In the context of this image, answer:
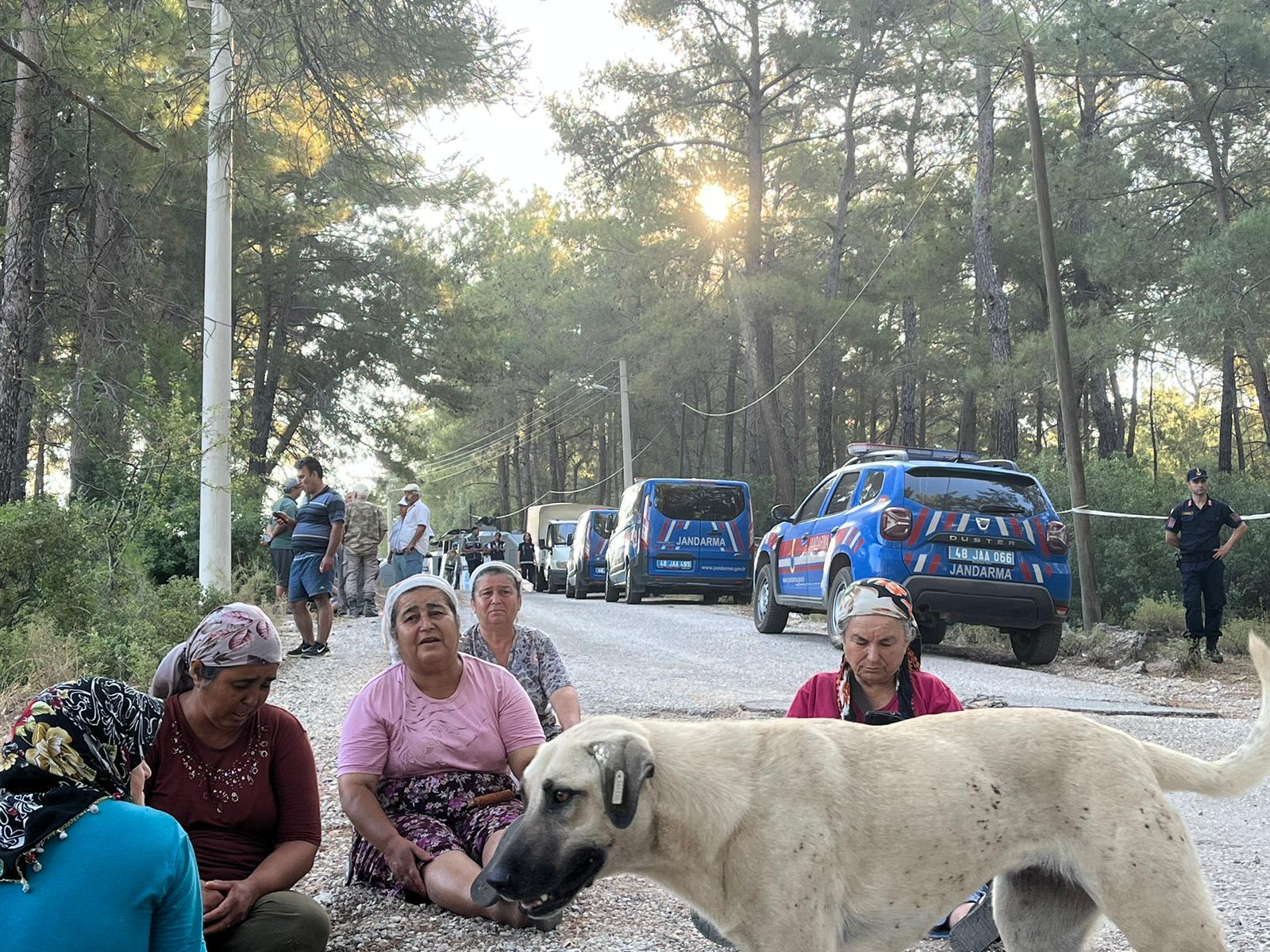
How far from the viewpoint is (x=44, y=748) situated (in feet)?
7.44

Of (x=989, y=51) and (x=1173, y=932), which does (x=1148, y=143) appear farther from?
(x=1173, y=932)

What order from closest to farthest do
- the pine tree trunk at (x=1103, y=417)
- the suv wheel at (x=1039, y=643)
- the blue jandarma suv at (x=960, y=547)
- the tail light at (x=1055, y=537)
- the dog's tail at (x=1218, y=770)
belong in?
the dog's tail at (x=1218, y=770)
the blue jandarma suv at (x=960, y=547)
the tail light at (x=1055, y=537)
the suv wheel at (x=1039, y=643)
the pine tree trunk at (x=1103, y=417)

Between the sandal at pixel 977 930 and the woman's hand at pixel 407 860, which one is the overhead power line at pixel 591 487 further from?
the sandal at pixel 977 930

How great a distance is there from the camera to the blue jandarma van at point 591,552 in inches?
1013

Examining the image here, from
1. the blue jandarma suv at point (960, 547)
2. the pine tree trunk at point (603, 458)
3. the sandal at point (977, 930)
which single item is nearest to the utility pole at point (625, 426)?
the pine tree trunk at point (603, 458)

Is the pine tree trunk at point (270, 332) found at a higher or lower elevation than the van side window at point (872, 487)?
higher

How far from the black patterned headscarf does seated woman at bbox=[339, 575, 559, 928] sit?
196 cm

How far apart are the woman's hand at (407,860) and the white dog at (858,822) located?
1.17 meters

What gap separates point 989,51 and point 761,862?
66.4ft

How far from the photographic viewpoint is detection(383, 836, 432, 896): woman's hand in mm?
4266

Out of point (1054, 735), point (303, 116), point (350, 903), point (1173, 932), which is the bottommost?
point (350, 903)

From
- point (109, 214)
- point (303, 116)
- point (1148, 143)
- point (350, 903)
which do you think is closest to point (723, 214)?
point (1148, 143)

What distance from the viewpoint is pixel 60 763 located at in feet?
7.47

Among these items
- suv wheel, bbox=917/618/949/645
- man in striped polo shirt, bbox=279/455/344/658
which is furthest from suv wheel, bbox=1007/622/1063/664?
man in striped polo shirt, bbox=279/455/344/658
